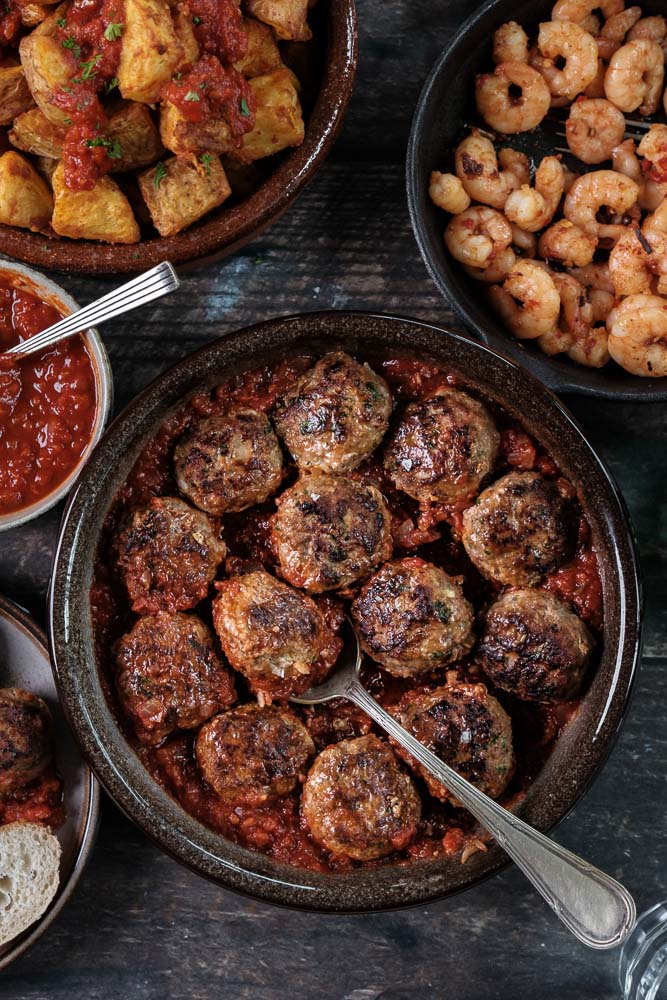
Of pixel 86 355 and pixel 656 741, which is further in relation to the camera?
pixel 656 741

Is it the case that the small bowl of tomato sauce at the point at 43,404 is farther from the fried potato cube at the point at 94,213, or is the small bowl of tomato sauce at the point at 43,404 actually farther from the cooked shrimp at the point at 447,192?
the cooked shrimp at the point at 447,192

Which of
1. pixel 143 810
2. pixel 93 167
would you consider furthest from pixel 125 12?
pixel 143 810

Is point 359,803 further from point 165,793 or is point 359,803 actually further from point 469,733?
point 165,793

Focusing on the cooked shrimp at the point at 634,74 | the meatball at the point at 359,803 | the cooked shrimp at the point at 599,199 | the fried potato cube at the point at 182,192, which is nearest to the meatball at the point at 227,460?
the fried potato cube at the point at 182,192

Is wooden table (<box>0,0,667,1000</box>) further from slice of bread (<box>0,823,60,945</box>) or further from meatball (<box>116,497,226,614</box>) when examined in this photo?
meatball (<box>116,497,226,614</box>)

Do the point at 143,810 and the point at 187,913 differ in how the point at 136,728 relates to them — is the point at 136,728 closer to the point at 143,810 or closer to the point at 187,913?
the point at 143,810

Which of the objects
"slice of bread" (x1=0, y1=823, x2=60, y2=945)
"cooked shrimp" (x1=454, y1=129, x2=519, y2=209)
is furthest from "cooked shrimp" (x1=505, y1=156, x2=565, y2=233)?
"slice of bread" (x1=0, y1=823, x2=60, y2=945)
